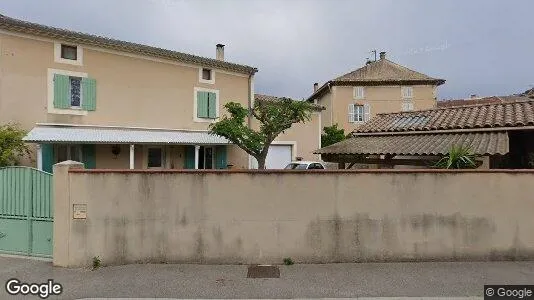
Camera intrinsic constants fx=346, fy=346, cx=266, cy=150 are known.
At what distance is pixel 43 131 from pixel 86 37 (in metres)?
4.21

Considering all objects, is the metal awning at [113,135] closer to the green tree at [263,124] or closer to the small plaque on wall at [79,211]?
the green tree at [263,124]

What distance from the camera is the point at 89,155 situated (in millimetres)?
14383

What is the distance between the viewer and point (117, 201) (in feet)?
21.7

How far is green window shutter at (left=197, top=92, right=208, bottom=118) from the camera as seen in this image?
58.0 feet

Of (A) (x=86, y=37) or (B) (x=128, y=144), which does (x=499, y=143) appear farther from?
(A) (x=86, y=37)

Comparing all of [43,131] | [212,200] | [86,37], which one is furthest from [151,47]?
[212,200]

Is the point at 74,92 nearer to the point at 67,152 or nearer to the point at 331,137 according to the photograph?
the point at 67,152

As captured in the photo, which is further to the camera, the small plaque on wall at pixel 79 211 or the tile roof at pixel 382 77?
the tile roof at pixel 382 77

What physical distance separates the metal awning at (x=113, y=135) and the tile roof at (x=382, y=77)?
62.2ft

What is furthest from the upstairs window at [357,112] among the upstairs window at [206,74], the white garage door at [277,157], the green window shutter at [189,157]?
the green window shutter at [189,157]

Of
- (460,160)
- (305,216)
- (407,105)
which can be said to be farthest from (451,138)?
(407,105)

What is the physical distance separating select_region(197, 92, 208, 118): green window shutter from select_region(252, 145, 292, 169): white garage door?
3.80m

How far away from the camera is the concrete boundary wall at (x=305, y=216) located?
21.8 feet

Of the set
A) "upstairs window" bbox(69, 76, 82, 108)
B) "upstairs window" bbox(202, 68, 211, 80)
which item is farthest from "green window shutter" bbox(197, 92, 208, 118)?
"upstairs window" bbox(69, 76, 82, 108)
